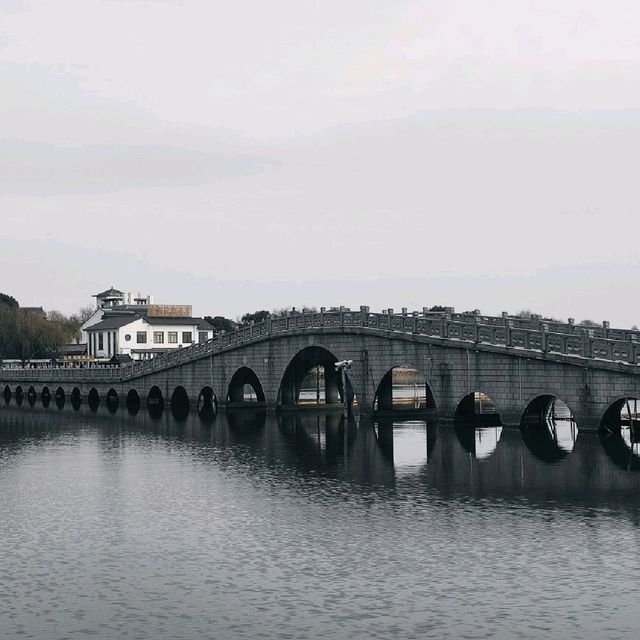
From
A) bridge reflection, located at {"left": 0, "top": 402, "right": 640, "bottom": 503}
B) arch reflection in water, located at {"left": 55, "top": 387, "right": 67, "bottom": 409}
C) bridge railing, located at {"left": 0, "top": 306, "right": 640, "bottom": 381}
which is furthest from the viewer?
arch reflection in water, located at {"left": 55, "top": 387, "right": 67, "bottom": 409}

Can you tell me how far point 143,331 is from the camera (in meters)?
157

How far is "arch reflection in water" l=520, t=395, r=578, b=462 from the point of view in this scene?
5266 centimetres

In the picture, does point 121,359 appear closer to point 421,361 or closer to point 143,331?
point 143,331

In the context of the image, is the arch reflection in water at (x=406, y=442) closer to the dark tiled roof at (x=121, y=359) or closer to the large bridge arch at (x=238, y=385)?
the large bridge arch at (x=238, y=385)

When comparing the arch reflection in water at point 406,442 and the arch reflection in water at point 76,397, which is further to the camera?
the arch reflection in water at point 76,397

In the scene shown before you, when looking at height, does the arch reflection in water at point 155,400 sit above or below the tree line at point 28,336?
below

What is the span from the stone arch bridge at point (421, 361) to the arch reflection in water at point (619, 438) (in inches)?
36.9

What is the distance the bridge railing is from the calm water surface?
4.98 meters

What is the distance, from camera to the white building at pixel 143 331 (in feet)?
510

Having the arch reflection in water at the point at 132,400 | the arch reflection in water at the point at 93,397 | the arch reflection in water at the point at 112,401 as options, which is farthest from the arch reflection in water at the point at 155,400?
the arch reflection in water at the point at 93,397

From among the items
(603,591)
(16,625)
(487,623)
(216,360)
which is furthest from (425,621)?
(216,360)

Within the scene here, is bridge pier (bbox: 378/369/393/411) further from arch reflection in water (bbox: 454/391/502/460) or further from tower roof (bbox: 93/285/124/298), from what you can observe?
tower roof (bbox: 93/285/124/298)

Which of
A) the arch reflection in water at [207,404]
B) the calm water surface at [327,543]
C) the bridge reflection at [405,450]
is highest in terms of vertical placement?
the arch reflection in water at [207,404]

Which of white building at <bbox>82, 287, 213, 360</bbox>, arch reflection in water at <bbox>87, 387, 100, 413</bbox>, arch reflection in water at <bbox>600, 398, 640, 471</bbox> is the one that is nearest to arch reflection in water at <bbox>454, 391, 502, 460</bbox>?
arch reflection in water at <bbox>600, 398, 640, 471</bbox>
